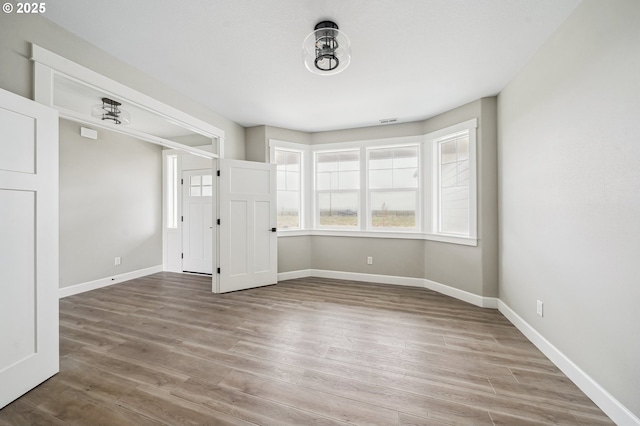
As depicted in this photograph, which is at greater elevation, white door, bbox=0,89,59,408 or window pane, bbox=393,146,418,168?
window pane, bbox=393,146,418,168

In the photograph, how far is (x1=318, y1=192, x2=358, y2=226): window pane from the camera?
4.56 meters

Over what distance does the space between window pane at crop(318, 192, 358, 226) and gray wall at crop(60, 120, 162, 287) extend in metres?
3.36

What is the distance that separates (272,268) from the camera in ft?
13.8

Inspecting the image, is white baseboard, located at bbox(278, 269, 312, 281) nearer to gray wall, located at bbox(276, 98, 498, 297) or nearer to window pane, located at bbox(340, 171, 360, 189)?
gray wall, located at bbox(276, 98, 498, 297)

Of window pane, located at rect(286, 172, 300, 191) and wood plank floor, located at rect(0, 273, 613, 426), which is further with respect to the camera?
window pane, located at rect(286, 172, 300, 191)

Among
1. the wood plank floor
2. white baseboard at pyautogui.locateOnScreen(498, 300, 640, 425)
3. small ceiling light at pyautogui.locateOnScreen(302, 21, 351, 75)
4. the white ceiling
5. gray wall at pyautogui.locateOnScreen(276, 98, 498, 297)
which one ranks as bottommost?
the wood plank floor

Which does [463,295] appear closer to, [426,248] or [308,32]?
[426,248]

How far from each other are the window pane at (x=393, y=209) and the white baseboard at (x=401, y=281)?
0.90 metres

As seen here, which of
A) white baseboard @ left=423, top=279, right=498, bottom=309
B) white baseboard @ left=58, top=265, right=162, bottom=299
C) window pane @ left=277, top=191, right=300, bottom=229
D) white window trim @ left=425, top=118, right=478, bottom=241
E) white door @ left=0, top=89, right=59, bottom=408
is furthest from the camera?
window pane @ left=277, top=191, right=300, bottom=229

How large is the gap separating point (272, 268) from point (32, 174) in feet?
9.85

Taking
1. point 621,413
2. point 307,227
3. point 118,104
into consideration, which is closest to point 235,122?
point 118,104

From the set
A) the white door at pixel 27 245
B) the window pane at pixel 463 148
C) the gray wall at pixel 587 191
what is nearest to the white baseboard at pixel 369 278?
the gray wall at pixel 587 191

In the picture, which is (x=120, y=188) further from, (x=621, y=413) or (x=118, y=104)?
(x=621, y=413)

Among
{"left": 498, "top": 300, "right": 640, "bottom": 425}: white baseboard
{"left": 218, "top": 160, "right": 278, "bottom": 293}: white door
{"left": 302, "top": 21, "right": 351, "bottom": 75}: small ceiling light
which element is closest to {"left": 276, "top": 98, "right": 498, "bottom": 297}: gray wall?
{"left": 218, "top": 160, "right": 278, "bottom": 293}: white door
